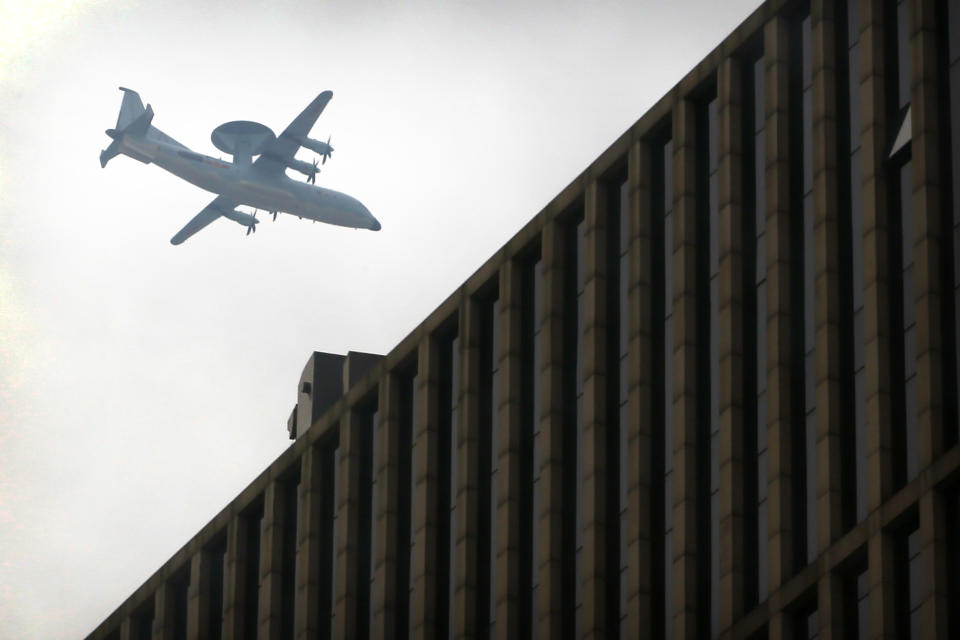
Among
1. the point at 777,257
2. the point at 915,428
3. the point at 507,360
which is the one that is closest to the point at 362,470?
the point at 507,360

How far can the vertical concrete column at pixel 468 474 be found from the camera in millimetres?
57844

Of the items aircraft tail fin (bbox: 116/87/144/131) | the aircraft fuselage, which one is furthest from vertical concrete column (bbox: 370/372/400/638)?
aircraft tail fin (bbox: 116/87/144/131)

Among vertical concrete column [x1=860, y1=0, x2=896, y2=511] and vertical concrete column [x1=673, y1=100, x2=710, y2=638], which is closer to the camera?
vertical concrete column [x1=860, y1=0, x2=896, y2=511]

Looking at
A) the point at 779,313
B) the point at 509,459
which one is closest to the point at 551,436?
the point at 509,459

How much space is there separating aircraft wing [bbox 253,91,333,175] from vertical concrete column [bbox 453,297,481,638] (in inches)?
2692

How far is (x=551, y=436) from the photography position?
2226 inches

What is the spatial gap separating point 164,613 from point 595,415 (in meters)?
21.8

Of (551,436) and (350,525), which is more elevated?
(551,436)

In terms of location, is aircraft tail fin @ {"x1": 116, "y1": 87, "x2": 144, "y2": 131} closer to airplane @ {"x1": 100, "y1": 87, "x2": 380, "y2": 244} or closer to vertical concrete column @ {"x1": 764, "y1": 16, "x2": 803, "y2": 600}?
airplane @ {"x1": 100, "y1": 87, "x2": 380, "y2": 244}

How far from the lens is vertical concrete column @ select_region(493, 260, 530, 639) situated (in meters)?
56.2

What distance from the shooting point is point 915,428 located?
153ft

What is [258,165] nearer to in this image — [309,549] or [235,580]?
[235,580]

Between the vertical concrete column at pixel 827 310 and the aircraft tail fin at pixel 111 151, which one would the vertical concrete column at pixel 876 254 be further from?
the aircraft tail fin at pixel 111 151

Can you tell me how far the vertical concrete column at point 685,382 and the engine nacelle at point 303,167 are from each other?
71.6 meters
